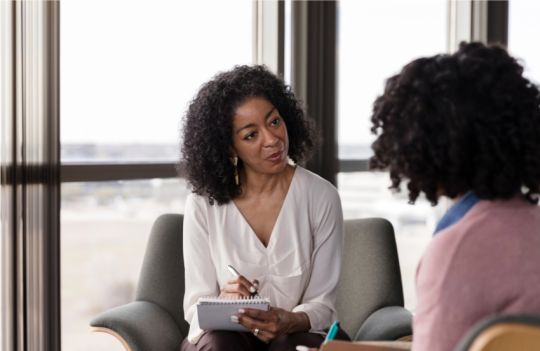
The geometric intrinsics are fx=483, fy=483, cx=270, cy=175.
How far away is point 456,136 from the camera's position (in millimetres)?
847

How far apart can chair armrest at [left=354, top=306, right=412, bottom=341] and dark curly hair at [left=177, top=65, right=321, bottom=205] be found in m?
0.76

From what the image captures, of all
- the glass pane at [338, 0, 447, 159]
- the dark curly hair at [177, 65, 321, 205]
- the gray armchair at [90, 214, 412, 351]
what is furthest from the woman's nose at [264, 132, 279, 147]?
the glass pane at [338, 0, 447, 159]

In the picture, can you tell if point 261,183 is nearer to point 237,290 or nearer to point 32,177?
point 237,290

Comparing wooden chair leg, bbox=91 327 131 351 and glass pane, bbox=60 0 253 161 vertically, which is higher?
glass pane, bbox=60 0 253 161

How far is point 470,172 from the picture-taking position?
2.95 ft

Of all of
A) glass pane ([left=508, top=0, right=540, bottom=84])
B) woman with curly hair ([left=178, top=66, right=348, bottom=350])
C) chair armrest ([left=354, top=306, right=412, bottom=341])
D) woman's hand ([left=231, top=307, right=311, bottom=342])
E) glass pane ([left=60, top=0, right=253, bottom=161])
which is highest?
glass pane ([left=508, top=0, right=540, bottom=84])

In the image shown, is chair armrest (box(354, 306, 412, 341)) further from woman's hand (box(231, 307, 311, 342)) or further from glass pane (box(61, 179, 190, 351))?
glass pane (box(61, 179, 190, 351))

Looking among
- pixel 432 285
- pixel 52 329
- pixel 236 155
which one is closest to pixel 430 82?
pixel 432 285

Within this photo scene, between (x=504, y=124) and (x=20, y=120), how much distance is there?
1578 mm

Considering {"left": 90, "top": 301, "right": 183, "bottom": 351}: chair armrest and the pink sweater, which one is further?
{"left": 90, "top": 301, "right": 183, "bottom": 351}: chair armrest

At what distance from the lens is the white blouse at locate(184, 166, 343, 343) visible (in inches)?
70.9

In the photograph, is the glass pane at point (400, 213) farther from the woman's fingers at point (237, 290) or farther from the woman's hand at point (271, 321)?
the woman's fingers at point (237, 290)

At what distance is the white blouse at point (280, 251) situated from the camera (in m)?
1.80

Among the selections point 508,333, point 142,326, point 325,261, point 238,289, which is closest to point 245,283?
point 238,289
